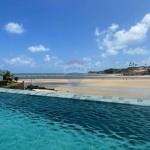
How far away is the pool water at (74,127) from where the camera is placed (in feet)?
17.0

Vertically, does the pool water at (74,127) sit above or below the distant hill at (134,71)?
below

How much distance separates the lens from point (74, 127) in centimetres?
668

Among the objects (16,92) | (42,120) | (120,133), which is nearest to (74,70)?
(16,92)

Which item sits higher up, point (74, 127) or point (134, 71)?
point (134, 71)

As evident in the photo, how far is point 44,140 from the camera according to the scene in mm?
5480

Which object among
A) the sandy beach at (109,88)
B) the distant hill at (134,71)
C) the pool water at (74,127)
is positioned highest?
the distant hill at (134,71)

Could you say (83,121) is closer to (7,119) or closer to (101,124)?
(101,124)

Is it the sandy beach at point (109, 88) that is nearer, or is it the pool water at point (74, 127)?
the pool water at point (74, 127)

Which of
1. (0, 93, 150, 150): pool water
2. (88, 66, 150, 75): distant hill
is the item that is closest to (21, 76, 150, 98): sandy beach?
(0, 93, 150, 150): pool water

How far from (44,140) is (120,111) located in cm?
439

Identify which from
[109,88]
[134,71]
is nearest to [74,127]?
[109,88]

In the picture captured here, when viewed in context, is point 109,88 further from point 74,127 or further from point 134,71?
point 134,71

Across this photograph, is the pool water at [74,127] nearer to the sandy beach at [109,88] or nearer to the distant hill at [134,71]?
the sandy beach at [109,88]

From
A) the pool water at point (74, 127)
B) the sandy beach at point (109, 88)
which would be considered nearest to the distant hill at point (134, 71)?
the sandy beach at point (109, 88)
